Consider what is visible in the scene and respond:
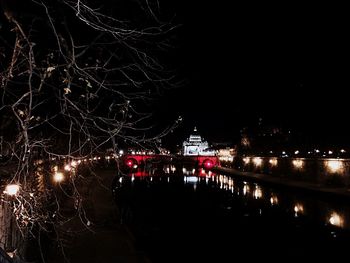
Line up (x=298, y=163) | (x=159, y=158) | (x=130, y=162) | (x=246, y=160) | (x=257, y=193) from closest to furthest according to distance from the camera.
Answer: (x=257, y=193) < (x=298, y=163) < (x=246, y=160) < (x=130, y=162) < (x=159, y=158)

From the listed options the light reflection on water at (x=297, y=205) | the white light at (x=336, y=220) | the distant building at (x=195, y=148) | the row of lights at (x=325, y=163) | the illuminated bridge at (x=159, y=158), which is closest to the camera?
the white light at (x=336, y=220)

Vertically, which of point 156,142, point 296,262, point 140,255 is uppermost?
point 156,142

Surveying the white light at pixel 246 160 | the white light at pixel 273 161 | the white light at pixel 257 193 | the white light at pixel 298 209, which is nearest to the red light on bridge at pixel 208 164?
the white light at pixel 246 160

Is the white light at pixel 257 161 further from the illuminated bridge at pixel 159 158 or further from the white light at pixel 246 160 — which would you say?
the illuminated bridge at pixel 159 158

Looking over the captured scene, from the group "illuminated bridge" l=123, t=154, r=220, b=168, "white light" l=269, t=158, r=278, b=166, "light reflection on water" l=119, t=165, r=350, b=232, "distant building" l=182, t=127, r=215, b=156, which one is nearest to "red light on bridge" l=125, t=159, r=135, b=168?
"illuminated bridge" l=123, t=154, r=220, b=168

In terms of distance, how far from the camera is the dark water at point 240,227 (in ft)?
66.5

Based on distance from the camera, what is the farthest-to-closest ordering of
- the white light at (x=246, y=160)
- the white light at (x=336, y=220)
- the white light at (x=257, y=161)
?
the white light at (x=246, y=160)
the white light at (x=257, y=161)
the white light at (x=336, y=220)

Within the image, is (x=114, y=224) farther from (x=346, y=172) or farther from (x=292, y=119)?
(x=292, y=119)

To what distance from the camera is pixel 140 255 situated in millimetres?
14414

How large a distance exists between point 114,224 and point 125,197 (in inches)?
886

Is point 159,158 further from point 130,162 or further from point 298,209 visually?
point 298,209

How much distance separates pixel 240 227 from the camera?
2664 cm

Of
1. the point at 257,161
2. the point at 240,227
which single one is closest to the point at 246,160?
the point at 257,161

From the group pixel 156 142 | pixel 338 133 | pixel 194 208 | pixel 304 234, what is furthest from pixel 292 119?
pixel 156 142
